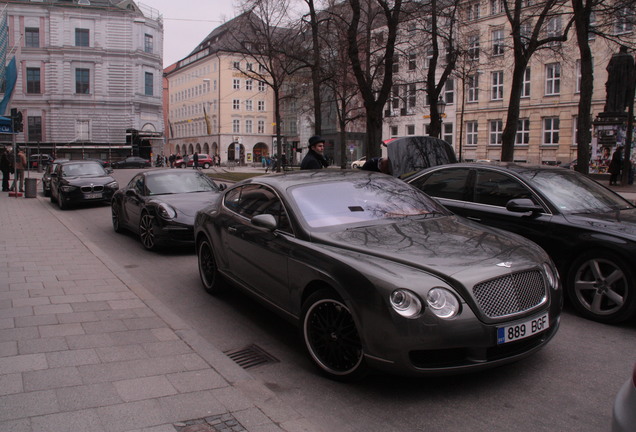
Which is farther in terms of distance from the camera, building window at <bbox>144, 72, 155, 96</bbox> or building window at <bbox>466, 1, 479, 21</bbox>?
building window at <bbox>144, 72, 155, 96</bbox>

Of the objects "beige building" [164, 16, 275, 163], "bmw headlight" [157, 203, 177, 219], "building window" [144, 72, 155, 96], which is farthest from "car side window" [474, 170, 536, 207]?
"beige building" [164, 16, 275, 163]

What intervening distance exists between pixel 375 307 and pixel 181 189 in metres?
7.71

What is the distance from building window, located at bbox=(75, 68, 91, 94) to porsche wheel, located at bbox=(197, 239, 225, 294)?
65624 millimetres

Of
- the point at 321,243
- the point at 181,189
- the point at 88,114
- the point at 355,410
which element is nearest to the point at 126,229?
the point at 181,189

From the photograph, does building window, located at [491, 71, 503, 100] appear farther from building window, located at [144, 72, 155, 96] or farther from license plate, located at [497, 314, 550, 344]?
license plate, located at [497, 314, 550, 344]

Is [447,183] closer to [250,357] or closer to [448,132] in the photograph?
[250,357]

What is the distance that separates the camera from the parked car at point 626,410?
202 centimetres

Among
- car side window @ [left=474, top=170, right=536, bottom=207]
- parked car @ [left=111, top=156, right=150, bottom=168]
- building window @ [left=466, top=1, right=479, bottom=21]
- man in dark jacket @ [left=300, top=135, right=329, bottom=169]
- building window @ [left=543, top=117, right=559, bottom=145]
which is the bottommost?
car side window @ [left=474, top=170, right=536, bottom=207]

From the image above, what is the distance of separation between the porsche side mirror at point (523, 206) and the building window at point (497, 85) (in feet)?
153

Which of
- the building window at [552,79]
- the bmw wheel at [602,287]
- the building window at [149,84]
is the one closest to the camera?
the bmw wheel at [602,287]

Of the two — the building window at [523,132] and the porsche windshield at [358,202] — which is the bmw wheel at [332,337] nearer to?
the porsche windshield at [358,202]

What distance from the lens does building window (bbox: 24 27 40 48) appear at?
204 ft

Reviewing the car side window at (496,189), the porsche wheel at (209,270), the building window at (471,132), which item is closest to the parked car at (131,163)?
the building window at (471,132)

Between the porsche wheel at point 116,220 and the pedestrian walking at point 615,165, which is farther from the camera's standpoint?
the pedestrian walking at point 615,165
